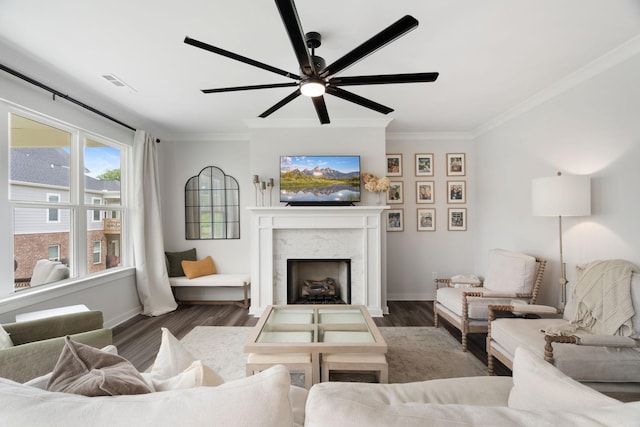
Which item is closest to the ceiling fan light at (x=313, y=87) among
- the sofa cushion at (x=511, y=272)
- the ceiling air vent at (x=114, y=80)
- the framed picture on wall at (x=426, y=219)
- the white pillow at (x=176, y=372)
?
the white pillow at (x=176, y=372)

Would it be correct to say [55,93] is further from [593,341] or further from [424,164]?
[593,341]

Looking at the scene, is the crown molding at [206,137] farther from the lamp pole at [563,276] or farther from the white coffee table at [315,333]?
the lamp pole at [563,276]

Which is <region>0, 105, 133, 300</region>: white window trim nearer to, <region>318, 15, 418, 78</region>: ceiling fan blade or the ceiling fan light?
the ceiling fan light

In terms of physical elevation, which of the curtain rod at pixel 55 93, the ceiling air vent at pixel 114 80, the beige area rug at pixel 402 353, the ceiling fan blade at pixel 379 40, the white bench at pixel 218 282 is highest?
the ceiling air vent at pixel 114 80

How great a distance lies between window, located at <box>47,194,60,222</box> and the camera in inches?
107

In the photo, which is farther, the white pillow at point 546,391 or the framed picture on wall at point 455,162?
the framed picture on wall at point 455,162

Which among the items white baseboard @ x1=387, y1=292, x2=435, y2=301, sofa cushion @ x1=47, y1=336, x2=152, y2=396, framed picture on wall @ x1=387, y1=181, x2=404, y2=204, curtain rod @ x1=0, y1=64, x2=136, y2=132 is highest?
curtain rod @ x1=0, y1=64, x2=136, y2=132

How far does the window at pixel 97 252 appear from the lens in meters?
3.29

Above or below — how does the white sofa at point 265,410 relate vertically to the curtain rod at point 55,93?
below

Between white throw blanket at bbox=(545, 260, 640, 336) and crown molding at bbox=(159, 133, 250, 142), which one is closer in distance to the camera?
white throw blanket at bbox=(545, 260, 640, 336)

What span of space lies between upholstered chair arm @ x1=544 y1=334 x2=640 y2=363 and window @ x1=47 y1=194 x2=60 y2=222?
4.28m

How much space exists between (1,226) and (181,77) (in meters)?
1.93

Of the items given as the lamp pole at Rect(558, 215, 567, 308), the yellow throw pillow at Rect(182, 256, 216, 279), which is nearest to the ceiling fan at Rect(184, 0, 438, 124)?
the lamp pole at Rect(558, 215, 567, 308)

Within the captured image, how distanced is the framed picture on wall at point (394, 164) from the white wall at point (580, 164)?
1.30 m
